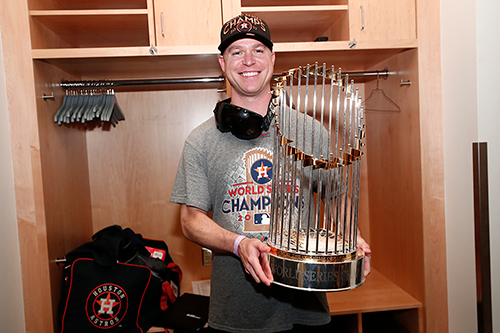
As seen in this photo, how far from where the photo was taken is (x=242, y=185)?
1.16 meters

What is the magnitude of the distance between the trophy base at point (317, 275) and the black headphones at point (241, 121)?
0.44 m

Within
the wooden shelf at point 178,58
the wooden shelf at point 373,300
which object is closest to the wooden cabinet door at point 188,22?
the wooden shelf at point 178,58

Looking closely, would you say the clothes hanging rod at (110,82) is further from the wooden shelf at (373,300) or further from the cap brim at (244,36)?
the wooden shelf at (373,300)

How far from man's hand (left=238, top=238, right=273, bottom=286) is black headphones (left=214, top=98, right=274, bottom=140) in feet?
1.20

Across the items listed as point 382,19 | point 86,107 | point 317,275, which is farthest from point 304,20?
point 317,275

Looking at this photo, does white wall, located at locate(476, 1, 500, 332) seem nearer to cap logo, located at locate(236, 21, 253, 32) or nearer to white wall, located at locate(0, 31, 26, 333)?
cap logo, located at locate(236, 21, 253, 32)

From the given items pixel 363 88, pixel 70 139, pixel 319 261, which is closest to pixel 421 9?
pixel 363 88

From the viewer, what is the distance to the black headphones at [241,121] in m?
1.08

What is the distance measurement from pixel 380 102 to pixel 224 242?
4.56 ft

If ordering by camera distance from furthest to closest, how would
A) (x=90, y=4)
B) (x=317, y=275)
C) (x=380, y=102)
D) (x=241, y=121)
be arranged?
(x=380, y=102)
(x=90, y=4)
(x=241, y=121)
(x=317, y=275)

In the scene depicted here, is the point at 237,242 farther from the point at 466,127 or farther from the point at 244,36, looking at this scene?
the point at 466,127

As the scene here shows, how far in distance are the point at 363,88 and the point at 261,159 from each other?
4.41ft

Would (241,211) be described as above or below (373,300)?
above

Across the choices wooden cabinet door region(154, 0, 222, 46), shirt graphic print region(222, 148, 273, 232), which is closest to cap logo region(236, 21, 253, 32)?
shirt graphic print region(222, 148, 273, 232)
